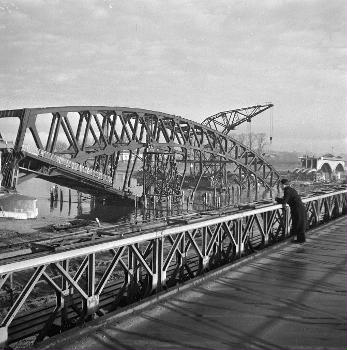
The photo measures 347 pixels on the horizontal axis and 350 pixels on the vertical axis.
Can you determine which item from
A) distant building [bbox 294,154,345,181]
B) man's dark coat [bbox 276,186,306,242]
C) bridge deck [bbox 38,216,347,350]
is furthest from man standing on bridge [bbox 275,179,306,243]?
distant building [bbox 294,154,345,181]

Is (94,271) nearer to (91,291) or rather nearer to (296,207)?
(91,291)

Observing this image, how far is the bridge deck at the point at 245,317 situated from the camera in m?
4.83

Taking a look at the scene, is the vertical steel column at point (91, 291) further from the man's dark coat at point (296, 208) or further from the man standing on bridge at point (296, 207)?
the man's dark coat at point (296, 208)

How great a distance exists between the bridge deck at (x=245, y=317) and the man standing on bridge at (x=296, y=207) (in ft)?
7.59

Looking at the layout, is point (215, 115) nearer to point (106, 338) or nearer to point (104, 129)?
point (104, 129)

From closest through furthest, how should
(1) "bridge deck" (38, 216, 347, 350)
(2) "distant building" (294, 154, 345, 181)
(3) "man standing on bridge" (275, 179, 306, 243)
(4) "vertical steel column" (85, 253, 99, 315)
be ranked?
(1) "bridge deck" (38, 216, 347, 350), (4) "vertical steel column" (85, 253, 99, 315), (3) "man standing on bridge" (275, 179, 306, 243), (2) "distant building" (294, 154, 345, 181)

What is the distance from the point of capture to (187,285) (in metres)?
6.91

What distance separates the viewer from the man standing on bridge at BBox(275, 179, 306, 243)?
1056cm

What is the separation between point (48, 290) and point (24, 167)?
1835cm

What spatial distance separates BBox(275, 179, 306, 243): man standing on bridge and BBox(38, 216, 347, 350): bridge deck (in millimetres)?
2312

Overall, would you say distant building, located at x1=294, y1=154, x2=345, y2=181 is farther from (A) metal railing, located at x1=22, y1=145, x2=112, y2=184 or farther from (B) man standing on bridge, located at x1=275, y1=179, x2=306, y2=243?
(B) man standing on bridge, located at x1=275, y1=179, x2=306, y2=243

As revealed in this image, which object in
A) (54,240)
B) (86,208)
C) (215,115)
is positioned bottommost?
(86,208)

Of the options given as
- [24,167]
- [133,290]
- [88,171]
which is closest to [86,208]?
[88,171]

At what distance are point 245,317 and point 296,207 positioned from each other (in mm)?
5590
